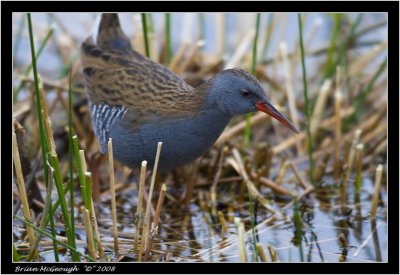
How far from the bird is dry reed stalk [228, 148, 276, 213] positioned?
52 cm

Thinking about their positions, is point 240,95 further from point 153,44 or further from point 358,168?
point 153,44

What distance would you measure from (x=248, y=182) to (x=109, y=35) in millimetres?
1103

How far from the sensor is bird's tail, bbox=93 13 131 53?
13.6 feet

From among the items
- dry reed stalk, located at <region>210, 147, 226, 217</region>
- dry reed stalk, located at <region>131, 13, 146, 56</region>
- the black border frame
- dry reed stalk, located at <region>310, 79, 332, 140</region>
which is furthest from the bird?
dry reed stalk, located at <region>310, 79, 332, 140</region>

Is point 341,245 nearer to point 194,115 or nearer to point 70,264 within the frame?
point 194,115

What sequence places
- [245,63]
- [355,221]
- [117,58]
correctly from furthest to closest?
1. [245,63]
2. [117,58]
3. [355,221]

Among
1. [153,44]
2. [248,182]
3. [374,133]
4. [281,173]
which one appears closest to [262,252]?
[248,182]

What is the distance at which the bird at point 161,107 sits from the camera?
3426 mm

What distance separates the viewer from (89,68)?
4.06 meters

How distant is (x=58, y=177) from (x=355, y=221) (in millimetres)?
1622

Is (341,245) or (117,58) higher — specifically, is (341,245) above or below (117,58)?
below

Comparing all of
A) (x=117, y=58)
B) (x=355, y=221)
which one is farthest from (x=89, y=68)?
(x=355, y=221)

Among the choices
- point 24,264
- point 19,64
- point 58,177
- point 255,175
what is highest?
point 19,64

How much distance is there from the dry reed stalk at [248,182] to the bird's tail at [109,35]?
32.0 inches
